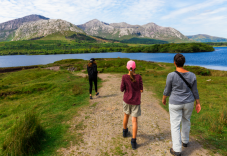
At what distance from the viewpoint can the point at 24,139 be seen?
13.6 feet

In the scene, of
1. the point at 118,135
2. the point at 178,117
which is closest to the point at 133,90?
the point at 178,117

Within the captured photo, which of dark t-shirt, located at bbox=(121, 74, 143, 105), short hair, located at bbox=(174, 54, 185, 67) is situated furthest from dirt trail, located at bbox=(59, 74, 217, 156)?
short hair, located at bbox=(174, 54, 185, 67)

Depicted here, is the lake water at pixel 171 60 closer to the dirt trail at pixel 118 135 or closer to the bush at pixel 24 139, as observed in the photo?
the dirt trail at pixel 118 135

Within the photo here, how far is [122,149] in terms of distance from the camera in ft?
15.1

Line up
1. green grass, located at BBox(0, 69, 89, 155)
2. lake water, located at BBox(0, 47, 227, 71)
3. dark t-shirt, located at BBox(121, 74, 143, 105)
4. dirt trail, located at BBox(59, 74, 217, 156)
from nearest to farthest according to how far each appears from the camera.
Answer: dirt trail, located at BBox(59, 74, 217, 156), dark t-shirt, located at BBox(121, 74, 143, 105), green grass, located at BBox(0, 69, 89, 155), lake water, located at BBox(0, 47, 227, 71)

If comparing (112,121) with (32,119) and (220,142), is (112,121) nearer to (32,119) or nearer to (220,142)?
(32,119)

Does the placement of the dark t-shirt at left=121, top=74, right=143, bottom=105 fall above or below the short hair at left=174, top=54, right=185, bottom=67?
below

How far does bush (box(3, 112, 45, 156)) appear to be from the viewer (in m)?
3.91

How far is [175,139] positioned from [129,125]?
98.8 inches

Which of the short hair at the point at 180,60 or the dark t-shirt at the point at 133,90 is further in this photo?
the dark t-shirt at the point at 133,90

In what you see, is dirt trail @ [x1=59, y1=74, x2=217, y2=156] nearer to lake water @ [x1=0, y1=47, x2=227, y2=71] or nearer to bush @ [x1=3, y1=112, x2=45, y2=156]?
bush @ [x1=3, y1=112, x2=45, y2=156]

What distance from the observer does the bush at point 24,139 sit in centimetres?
391

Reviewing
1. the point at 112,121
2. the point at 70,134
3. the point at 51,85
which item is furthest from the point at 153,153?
the point at 51,85

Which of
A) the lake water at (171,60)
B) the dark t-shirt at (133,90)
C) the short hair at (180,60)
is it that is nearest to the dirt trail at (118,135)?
the dark t-shirt at (133,90)
